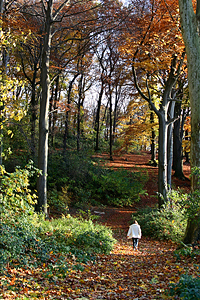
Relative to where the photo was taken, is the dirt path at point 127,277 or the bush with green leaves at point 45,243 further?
the bush with green leaves at point 45,243

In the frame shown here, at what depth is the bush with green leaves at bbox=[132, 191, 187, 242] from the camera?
9.98 metres

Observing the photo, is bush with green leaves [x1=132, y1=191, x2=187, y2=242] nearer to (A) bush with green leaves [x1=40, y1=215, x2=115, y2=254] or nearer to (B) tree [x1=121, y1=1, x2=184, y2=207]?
(B) tree [x1=121, y1=1, x2=184, y2=207]

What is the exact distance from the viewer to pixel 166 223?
1061cm

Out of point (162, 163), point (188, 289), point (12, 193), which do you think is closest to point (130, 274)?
point (188, 289)

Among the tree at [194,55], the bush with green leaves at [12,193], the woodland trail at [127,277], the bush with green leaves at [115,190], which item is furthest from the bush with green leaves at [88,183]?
the tree at [194,55]

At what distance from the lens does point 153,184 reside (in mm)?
20219

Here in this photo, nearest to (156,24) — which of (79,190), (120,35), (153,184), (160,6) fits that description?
(160,6)

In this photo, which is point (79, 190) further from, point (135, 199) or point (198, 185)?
point (198, 185)

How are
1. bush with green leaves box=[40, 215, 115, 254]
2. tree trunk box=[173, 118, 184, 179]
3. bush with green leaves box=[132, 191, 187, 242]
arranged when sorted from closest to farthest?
bush with green leaves box=[40, 215, 115, 254] < bush with green leaves box=[132, 191, 187, 242] < tree trunk box=[173, 118, 184, 179]

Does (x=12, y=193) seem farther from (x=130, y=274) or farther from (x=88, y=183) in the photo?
(x=88, y=183)

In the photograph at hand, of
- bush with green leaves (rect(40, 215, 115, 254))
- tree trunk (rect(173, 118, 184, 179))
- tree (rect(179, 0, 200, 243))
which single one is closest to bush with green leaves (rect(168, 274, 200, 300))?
tree (rect(179, 0, 200, 243))

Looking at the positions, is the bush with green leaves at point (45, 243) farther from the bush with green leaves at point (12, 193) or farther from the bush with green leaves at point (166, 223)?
the bush with green leaves at point (166, 223)

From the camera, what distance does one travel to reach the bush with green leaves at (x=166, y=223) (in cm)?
998

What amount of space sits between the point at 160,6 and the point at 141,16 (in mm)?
856
